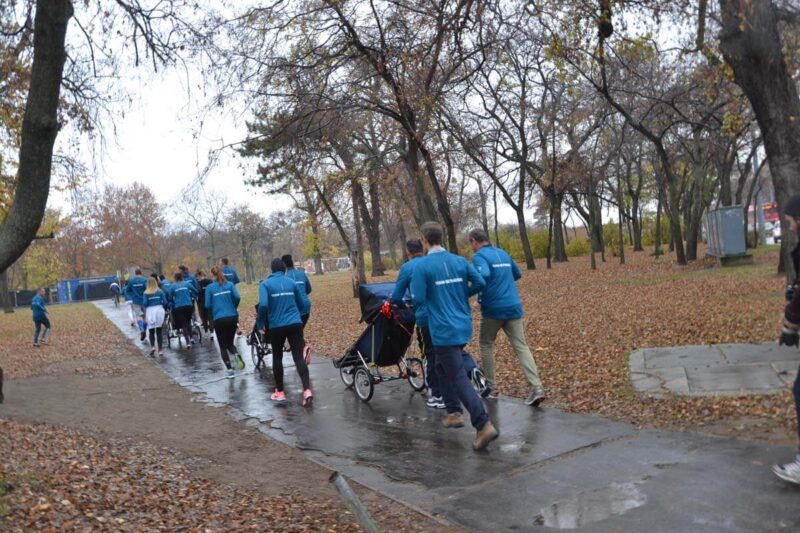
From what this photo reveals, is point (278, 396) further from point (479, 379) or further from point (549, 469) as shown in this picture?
point (549, 469)

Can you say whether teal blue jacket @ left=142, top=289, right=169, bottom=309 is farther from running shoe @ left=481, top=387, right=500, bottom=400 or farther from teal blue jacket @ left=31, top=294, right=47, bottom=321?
running shoe @ left=481, top=387, right=500, bottom=400

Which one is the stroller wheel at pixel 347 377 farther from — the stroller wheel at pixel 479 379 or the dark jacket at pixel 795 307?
the dark jacket at pixel 795 307

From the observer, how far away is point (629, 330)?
12.6 meters

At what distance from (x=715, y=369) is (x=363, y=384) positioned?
4.37m

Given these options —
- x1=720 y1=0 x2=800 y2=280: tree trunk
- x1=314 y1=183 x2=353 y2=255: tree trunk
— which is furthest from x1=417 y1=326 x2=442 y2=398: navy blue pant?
x1=314 y1=183 x2=353 y2=255: tree trunk

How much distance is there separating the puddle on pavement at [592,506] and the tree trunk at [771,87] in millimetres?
7907

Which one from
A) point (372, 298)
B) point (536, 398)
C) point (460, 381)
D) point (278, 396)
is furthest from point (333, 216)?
point (460, 381)

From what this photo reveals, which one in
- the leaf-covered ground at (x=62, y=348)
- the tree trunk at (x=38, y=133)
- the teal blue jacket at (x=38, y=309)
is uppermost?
the tree trunk at (x=38, y=133)

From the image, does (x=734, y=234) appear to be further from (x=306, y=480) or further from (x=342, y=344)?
(x=306, y=480)

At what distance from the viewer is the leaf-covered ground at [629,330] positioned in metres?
7.23

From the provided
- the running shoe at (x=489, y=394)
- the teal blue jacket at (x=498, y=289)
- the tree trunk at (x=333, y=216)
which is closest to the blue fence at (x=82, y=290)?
the tree trunk at (x=333, y=216)

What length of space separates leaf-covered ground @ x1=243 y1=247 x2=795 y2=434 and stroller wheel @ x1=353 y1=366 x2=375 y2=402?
1743mm

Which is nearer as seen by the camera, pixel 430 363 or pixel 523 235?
pixel 430 363

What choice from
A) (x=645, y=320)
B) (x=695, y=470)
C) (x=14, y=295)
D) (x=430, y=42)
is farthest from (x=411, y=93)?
(x=14, y=295)
